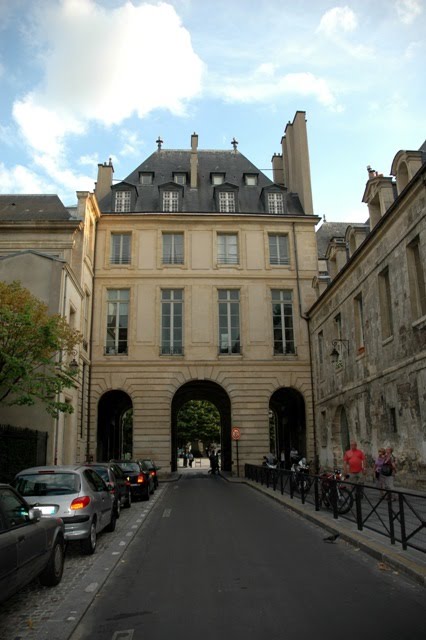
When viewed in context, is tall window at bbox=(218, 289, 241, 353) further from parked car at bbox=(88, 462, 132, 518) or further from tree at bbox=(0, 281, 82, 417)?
parked car at bbox=(88, 462, 132, 518)

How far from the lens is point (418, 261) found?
52.5 ft

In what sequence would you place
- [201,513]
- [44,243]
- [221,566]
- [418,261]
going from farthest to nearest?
1. [44,243]
2. [418,261]
3. [201,513]
4. [221,566]

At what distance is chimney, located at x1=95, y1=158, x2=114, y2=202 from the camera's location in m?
33.9

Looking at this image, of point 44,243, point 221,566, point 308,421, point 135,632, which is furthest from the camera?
point 308,421

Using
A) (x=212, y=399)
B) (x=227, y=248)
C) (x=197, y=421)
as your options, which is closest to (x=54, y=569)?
(x=227, y=248)

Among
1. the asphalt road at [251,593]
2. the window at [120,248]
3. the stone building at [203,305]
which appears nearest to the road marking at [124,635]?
the asphalt road at [251,593]

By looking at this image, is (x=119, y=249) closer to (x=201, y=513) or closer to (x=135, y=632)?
(x=201, y=513)

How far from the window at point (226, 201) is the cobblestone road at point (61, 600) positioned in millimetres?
25791

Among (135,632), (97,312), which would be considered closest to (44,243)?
(97,312)

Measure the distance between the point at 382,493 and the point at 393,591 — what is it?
2.99 m

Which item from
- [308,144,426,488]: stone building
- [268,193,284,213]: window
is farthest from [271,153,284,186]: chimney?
[308,144,426,488]: stone building

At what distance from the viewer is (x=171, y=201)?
32.8 m

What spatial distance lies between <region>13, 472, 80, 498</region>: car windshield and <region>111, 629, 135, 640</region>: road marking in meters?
3.94

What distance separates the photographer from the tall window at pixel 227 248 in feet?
103
